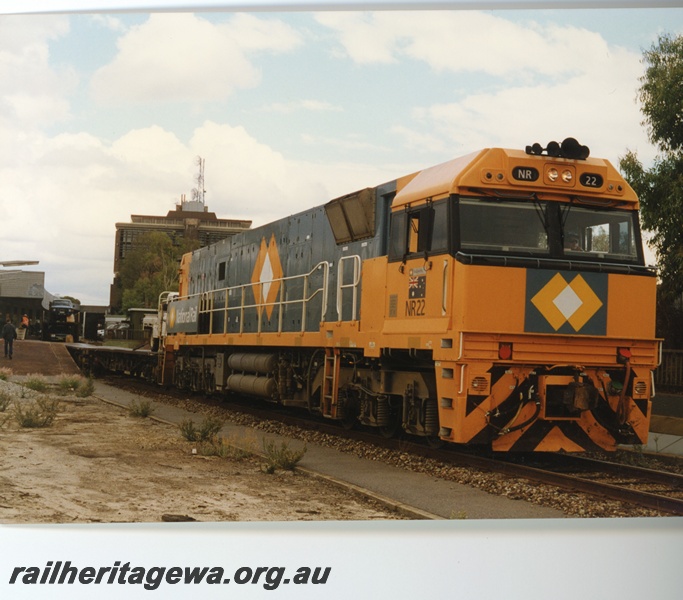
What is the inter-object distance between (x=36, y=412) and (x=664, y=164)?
7682 millimetres

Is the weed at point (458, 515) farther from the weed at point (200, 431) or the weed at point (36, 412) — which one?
the weed at point (36, 412)

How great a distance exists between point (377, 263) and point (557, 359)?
2.63m

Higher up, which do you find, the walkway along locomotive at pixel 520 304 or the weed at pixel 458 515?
the walkway along locomotive at pixel 520 304

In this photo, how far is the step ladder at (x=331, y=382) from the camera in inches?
425

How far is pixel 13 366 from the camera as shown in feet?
33.8

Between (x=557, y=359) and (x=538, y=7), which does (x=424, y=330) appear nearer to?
(x=557, y=359)

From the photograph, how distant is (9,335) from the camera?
9.62m

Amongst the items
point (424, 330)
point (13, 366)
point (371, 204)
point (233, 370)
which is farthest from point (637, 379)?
point (233, 370)

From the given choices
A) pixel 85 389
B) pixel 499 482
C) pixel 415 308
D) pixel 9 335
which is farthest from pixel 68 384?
pixel 499 482

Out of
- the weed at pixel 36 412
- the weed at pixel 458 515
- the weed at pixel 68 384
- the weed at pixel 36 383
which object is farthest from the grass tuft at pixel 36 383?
the weed at pixel 458 515

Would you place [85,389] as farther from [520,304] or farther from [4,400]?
[520,304]

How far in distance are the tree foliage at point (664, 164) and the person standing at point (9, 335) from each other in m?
6.86

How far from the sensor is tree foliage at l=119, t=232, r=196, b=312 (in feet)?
31.7

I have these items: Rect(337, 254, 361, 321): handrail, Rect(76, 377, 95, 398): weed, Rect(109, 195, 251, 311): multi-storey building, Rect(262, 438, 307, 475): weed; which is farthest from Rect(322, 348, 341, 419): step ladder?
Rect(76, 377, 95, 398): weed
